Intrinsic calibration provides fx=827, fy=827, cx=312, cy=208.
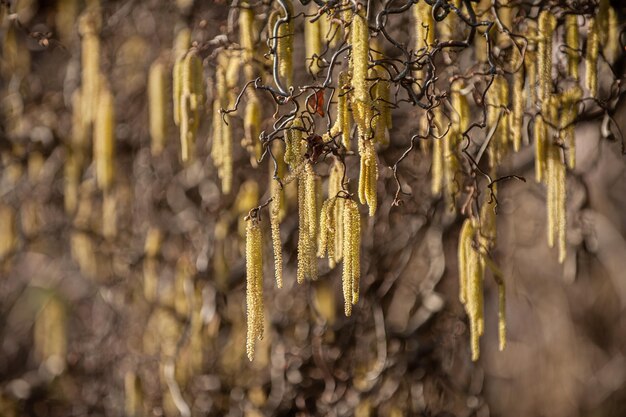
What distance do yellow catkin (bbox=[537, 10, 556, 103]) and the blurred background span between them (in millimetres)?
609

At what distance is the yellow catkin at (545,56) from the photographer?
2135 millimetres

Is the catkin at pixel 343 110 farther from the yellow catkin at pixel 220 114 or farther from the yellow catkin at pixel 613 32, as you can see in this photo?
the yellow catkin at pixel 613 32

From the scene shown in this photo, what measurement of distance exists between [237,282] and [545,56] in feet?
7.11

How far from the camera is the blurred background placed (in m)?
3.72

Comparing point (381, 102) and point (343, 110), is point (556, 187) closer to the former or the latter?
point (381, 102)

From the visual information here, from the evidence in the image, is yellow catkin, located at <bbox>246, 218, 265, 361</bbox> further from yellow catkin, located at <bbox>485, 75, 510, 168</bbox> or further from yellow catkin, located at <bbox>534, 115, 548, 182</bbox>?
yellow catkin, located at <bbox>534, 115, 548, 182</bbox>

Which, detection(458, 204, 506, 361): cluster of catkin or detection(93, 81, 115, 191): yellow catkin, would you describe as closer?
detection(458, 204, 506, 361): cluster of catkin

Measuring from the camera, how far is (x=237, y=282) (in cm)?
395

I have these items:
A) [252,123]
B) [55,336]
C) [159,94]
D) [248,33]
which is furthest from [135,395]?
[248,33]

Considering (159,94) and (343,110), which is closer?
(343,110)

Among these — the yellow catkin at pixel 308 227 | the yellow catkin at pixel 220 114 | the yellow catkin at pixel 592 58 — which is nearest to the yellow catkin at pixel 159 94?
the yellow catkin at pixel 220 114

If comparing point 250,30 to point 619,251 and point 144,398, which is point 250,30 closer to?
point 144,398

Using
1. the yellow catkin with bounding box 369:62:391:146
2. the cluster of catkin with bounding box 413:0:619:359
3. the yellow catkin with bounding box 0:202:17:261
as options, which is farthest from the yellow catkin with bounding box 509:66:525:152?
the yellow catkin with bounding box 0:202:17:261

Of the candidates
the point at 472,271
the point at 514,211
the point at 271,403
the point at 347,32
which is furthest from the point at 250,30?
the point at 514,211
